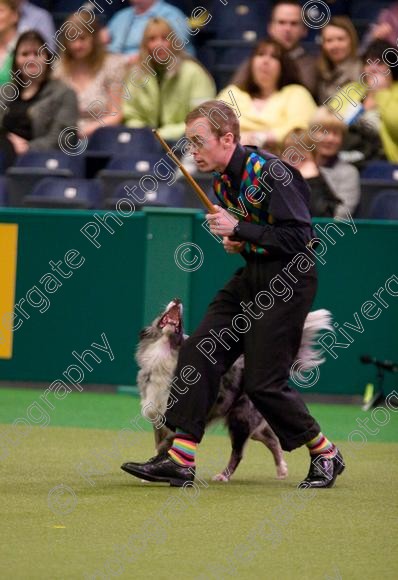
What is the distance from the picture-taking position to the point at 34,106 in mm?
11391

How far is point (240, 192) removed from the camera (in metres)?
6.31

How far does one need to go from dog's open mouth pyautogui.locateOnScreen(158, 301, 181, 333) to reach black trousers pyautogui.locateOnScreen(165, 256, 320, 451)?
357 mm

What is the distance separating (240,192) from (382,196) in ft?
13.1

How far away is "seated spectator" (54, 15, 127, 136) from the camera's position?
11617mm

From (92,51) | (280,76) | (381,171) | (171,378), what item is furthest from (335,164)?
(171,378)

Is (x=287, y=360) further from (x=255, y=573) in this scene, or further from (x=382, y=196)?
(x=382, y=196)

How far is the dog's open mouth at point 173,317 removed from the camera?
6750mm

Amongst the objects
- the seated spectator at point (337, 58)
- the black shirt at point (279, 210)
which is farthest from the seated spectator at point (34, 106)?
the black shirt at point (279, 210)

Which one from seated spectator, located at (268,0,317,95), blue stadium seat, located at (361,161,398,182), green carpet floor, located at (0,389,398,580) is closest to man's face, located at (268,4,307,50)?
seated spectator, located at (268,0,317,95)

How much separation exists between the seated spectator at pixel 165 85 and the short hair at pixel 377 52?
1.34m

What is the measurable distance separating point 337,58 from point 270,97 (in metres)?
0.67

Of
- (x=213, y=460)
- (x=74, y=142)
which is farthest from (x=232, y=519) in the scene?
(x=74, y=142)

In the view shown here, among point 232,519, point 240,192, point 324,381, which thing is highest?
point 240,192

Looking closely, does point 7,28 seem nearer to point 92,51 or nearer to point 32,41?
point 92,51
